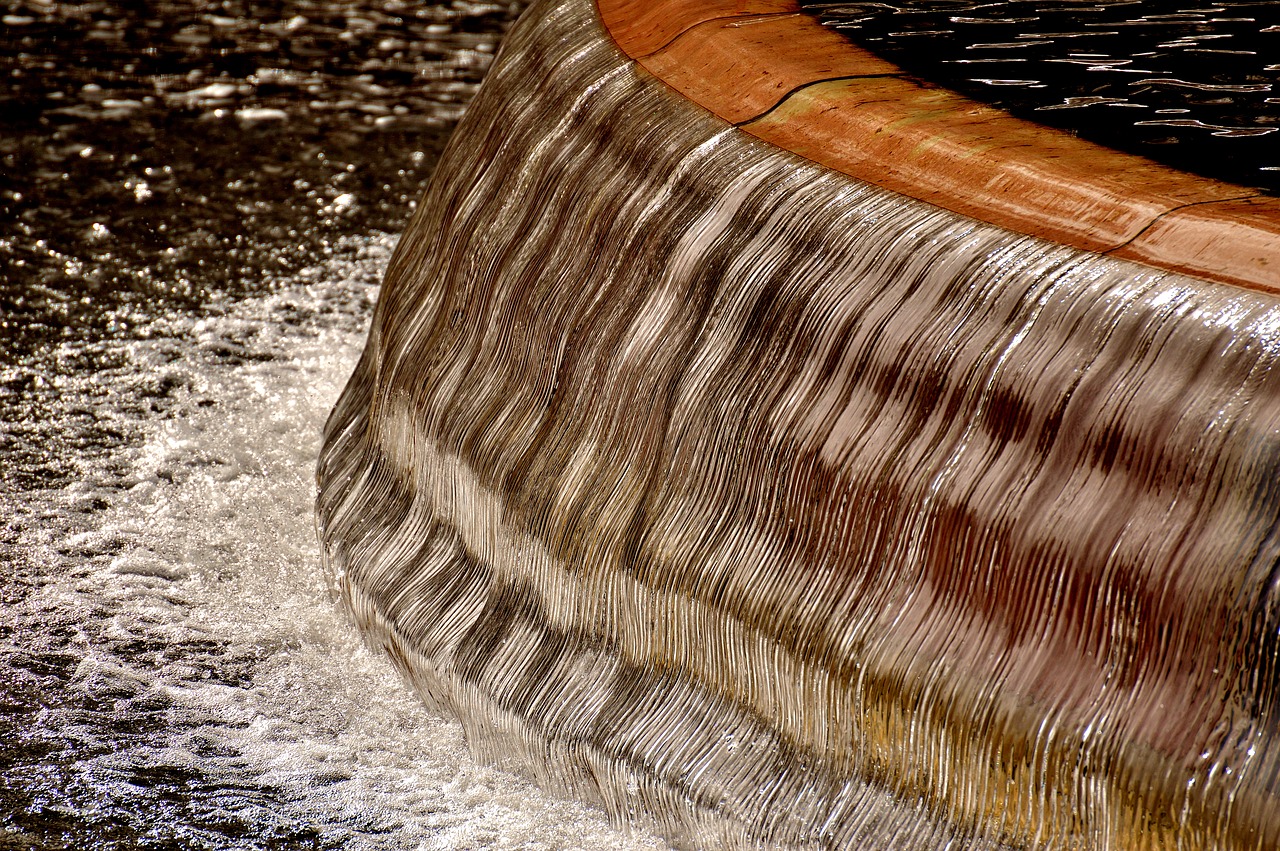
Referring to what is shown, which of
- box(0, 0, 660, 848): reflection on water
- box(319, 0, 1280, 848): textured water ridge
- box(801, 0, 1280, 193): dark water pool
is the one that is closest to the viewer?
box(319, 0, 1280, 848): textured water ridge

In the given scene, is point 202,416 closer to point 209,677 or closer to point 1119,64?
point 209,677

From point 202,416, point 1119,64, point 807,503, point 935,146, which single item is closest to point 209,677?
point 202,416

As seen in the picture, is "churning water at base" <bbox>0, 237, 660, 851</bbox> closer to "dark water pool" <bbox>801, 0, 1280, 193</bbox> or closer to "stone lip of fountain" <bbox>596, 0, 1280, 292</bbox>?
"stone lip of fountain" <bbox>596, 0, 1280, 292</bbox>

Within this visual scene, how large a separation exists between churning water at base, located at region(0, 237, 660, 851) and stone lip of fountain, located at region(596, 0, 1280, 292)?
1.79ft

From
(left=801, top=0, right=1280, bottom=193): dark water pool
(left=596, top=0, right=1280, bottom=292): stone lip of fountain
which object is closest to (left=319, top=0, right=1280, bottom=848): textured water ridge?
(left=596, top=0, right=1280, bottom=292): stone lip of fountain

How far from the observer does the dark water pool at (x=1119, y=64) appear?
0.96 meters

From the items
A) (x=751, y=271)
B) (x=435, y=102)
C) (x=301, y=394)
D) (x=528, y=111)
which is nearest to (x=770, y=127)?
(x=751, y=271)

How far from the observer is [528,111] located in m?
1.18

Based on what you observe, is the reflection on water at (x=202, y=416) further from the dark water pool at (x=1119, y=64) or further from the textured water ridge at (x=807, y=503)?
the dark water pool at (x=1119, y=64)

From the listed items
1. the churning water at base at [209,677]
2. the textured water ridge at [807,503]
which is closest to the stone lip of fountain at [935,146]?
the textured water ridge at [807,503]

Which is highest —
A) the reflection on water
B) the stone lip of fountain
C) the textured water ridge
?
the stone lip of fountain

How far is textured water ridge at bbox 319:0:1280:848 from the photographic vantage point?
0.75 metres

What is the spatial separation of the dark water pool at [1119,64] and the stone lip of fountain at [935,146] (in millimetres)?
41

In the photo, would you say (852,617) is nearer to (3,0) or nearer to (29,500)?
(29,500)
